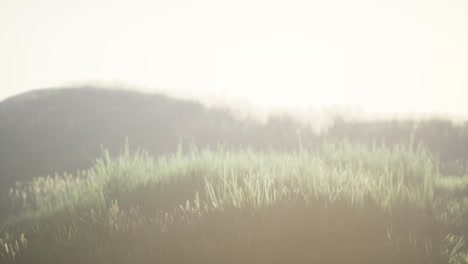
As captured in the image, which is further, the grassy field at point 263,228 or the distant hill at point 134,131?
the distant hill at point 134,131

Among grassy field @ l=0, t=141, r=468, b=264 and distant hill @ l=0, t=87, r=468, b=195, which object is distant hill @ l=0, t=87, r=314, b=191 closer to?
distant hill @ l=0, t=87, r=468, b=195

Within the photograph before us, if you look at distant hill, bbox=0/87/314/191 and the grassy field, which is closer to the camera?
the grassy field

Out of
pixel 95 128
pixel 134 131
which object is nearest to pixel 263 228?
pixel 134 131

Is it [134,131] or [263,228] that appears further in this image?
[134,131]

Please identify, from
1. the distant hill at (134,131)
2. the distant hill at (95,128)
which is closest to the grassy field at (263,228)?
the distant hill at (134,131)

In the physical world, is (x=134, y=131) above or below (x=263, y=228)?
above

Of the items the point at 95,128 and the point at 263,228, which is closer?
the point at 263,228

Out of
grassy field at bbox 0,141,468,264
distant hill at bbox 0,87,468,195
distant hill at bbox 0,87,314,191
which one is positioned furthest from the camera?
distant hill at bbox 0,87,314,191

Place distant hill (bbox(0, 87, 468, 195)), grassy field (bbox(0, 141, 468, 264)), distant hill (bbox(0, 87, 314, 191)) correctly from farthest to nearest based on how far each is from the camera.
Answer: distant hill (bbox(0, 87, 314, 191)) < distant hill (bbox(0, 87, 468, 195)) < grassy field (bbox(0, 141, 468, 264))

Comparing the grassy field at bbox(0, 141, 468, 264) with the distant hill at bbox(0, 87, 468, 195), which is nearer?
the grassy field at bbox(0, 141, 468, 264)

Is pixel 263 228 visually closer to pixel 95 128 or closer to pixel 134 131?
pixel 134 131

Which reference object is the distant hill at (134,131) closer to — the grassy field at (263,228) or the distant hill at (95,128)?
the distant hill at (95,128)

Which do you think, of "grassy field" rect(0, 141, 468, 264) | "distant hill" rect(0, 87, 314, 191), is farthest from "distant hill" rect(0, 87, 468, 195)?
"grassy field" rect(0, 141, 468, 264)

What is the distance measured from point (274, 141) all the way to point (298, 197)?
5.17 m
